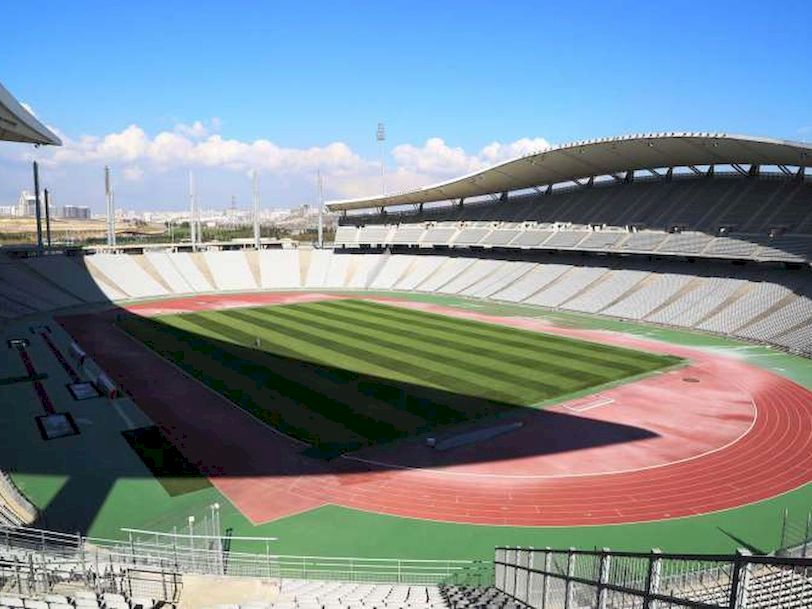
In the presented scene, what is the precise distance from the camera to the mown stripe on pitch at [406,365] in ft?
92.5

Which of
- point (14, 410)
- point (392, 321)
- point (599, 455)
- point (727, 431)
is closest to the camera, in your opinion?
point (599, 455)

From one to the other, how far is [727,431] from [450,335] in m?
19.9

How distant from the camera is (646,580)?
6.10 metres

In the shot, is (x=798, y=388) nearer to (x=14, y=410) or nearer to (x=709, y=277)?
(x=709, y=277)

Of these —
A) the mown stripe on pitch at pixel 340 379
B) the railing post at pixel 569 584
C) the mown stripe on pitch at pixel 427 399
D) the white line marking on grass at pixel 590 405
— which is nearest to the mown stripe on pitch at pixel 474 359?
the white line marking on grass at pixel 590 405

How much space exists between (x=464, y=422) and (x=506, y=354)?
11.5 meters

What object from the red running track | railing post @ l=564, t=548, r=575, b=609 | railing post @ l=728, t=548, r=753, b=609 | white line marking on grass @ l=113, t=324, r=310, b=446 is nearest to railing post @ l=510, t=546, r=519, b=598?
railing post @ l=564, t=548, r=575, b=609

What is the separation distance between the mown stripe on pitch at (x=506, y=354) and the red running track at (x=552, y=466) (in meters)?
2.87

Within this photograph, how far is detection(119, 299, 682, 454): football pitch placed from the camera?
974 inches

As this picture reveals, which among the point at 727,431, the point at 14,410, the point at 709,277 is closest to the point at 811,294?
the point at 709,277

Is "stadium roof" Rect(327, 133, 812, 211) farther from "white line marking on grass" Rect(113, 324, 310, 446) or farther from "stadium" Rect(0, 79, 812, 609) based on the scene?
"white line marking on grass" Rect(113, 324, 310, 446)

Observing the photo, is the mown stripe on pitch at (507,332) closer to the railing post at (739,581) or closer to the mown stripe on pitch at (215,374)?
the mown stripe on pitch at (215,374)

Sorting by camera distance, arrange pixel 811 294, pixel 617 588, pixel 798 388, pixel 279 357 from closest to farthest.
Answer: pixel 617 588 < pixel 798 388 < pixel 279 357 < pixel 811 294

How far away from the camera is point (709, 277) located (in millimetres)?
46562
